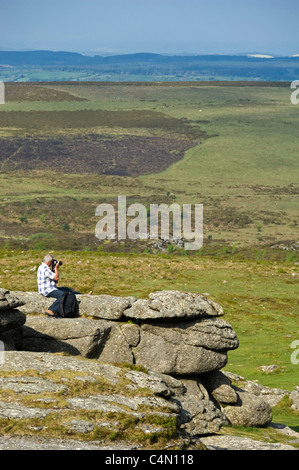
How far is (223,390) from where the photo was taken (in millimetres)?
24984

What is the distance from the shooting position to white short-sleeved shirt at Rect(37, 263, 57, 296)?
85.1ft

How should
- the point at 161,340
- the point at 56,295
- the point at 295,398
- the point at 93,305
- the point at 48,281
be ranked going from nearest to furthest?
the point at 161,340 < the point at 93,305 < the point at 56,295 < the point at 48,281 < the point at 295,398

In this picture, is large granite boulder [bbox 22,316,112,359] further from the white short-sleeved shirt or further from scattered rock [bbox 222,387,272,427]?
scattered rock [bbox 222,387,272,427]

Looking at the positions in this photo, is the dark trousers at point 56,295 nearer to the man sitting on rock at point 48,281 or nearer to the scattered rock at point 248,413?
the man sitting on rock at point 48,281

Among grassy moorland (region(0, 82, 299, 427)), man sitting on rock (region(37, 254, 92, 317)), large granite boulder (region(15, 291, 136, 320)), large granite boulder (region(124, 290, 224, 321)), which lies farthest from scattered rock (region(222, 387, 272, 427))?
man sitting on rock (region(37, 254, 92, 317))

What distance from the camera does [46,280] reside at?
1026 inches

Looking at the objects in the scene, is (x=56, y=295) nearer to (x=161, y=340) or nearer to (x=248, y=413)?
(x=161, y=340)

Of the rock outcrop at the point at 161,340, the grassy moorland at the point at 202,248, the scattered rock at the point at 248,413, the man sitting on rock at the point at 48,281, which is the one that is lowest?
the grassy moorland at the point at 202,248

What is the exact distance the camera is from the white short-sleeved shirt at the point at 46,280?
26.0 metres

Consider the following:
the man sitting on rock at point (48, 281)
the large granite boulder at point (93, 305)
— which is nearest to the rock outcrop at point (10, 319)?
the large granite boulder at point (93, 305)

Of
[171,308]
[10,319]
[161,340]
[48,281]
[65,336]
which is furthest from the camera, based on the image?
[48,281]

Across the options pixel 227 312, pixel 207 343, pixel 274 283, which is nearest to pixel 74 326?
pixel 207 343

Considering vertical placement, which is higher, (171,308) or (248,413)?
(171,308)

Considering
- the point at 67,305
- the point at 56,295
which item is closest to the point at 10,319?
the point at 67,305
